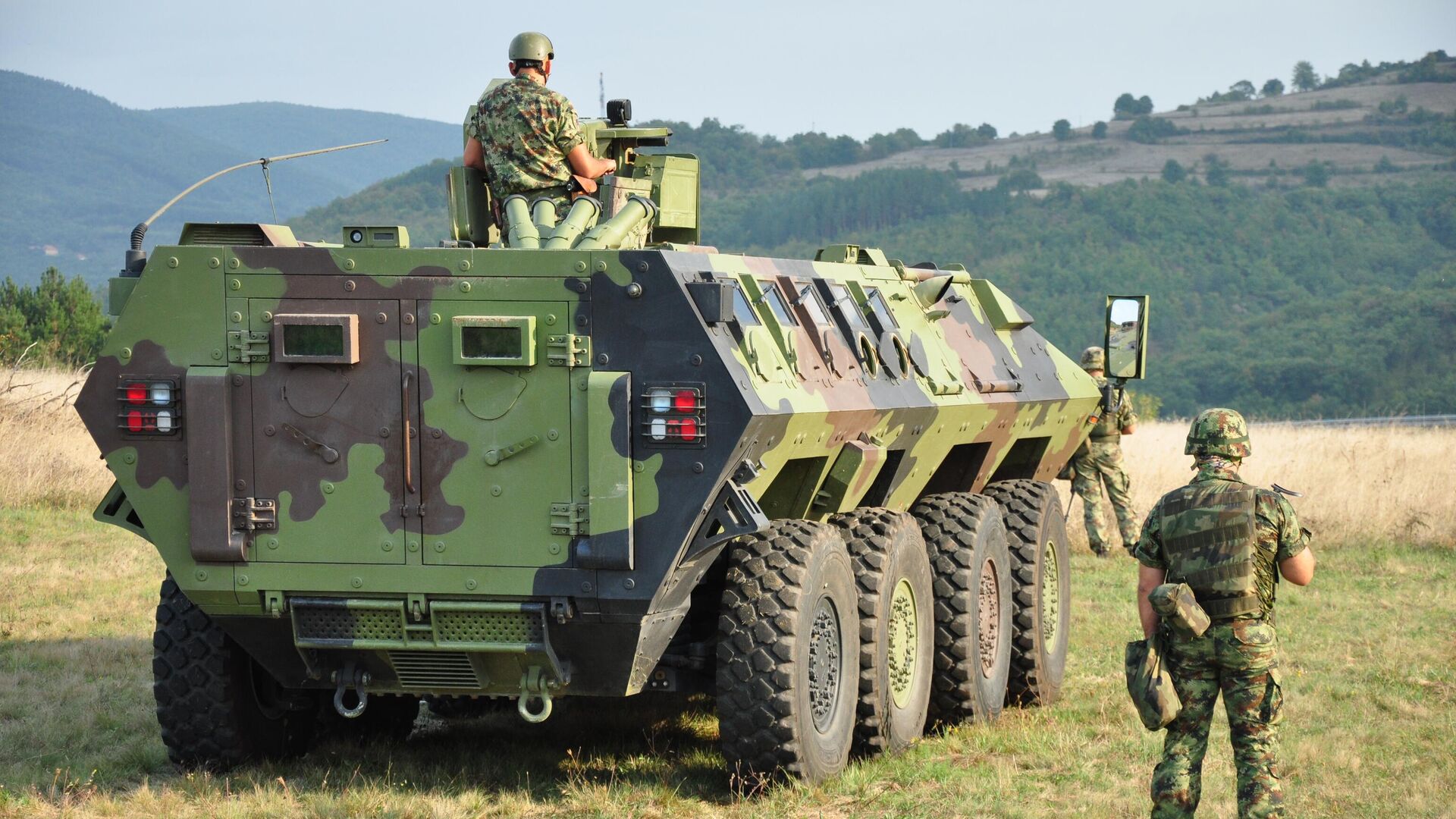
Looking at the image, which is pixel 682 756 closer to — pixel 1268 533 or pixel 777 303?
pixel 777 303

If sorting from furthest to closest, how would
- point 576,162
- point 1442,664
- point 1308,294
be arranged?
1. point 1308,294
2. point 1442,664
3. point 576,162

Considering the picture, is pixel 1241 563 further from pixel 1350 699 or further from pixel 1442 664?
pixel 1442 664

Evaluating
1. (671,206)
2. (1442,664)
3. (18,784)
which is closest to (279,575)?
(18,784)

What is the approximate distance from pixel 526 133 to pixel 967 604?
3.03 m

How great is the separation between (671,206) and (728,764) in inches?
129

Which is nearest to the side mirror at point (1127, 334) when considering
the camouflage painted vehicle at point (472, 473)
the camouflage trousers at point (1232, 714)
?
the camouflage painted vehicle at point (472, 473)

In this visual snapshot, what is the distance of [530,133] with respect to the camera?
8.10 metres

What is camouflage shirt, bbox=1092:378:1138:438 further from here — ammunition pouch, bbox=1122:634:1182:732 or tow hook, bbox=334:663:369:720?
tow hook, bbox=334:663:369:720

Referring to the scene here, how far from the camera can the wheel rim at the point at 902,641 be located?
27.6 ft

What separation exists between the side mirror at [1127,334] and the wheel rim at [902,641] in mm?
2881

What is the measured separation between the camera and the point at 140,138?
192 meters

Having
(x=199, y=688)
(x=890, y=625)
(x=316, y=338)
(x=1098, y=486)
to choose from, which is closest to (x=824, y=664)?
(x=890, y=625)

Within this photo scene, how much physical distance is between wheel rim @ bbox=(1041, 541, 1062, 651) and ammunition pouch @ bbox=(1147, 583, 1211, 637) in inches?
153

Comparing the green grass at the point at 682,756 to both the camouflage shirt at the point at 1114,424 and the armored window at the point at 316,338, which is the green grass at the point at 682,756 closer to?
the armored window at the point at 316,338
